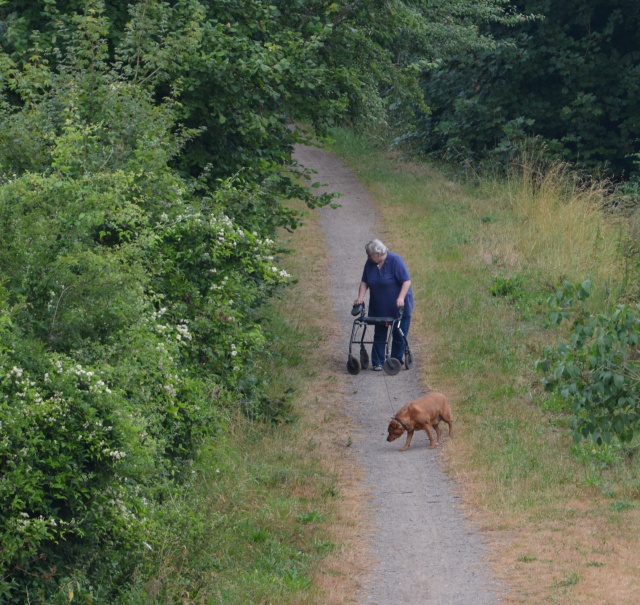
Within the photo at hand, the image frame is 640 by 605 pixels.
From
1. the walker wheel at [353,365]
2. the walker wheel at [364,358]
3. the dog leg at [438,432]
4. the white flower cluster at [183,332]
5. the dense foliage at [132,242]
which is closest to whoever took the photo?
the dense foliage at [132,242]

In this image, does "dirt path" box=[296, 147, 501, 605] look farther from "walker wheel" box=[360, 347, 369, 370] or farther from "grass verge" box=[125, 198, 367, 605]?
"grass verge" box=[125, 198, 367, 605]

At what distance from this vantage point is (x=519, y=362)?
1363 centimetres

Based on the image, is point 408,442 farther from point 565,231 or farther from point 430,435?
point 565,231

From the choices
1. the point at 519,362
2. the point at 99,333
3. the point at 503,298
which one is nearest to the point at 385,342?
the point at 519,362

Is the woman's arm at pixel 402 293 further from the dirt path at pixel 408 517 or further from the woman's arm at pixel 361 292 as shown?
the dirt path at pixel 408 517

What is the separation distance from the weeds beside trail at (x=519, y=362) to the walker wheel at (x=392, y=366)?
1.37ft

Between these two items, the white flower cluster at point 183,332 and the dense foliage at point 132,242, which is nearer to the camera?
the dense foliage at point 132,242

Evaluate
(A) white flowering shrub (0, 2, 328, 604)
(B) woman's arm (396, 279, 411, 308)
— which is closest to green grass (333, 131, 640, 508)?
(B) woman's arm (396, 279, 411, 308)

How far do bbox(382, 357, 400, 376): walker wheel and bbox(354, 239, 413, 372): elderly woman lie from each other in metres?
0.18

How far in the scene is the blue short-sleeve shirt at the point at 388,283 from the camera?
13477 millimetres

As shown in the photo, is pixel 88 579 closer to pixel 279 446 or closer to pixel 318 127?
pixel 279 446

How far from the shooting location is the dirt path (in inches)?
300

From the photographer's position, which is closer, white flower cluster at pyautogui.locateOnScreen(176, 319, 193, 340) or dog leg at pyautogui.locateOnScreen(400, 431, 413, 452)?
white flower cluster at pyautogui.locateOnScreen(176, 319, 193, 340)

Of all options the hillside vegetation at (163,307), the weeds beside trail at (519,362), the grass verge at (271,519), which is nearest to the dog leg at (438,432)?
the weeds beside trail at (519,362)
